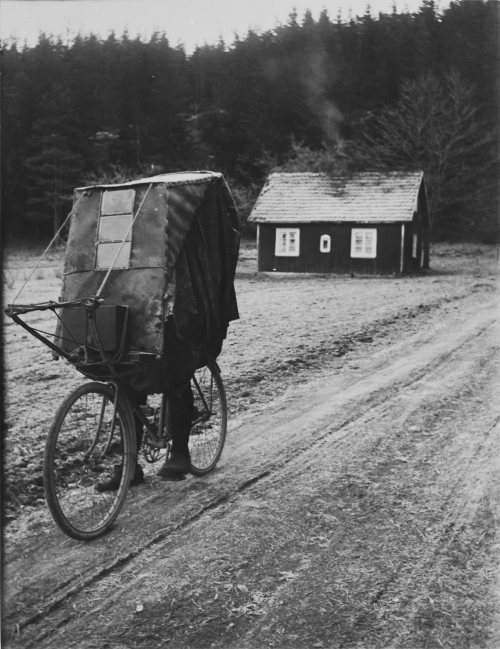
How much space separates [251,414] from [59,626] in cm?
357

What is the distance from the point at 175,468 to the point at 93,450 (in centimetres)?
66

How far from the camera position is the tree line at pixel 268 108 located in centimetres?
550

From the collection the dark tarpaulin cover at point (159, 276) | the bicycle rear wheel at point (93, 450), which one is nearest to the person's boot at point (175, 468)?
the bicycle rear wheel at point (93, 450)

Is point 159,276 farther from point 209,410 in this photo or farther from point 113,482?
point 209,410

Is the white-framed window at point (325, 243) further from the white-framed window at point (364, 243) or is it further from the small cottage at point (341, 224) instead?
the white-framed window at point (364, 243)

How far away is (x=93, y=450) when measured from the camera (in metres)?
3.77

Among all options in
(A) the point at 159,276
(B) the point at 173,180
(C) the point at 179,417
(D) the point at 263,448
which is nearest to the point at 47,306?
(A) the point at 159,276

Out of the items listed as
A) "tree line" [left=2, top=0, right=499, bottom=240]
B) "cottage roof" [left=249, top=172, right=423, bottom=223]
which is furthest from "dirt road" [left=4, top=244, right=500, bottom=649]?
"cottage roof" [left=249, top=172, right=423, bottom=223]

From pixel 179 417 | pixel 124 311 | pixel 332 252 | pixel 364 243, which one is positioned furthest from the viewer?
pixel 332 252

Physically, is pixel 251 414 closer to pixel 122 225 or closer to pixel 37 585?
pixel 122 225

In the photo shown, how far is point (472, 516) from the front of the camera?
3.75 m

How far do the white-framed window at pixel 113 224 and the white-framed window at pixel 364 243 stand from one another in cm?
2625

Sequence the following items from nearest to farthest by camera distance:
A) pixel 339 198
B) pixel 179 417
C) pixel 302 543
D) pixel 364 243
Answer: pixel 302 543 → pixel 179 417 → pixel 364 243 → pixel 339 198

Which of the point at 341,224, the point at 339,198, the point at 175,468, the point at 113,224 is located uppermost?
the point at 339,198
